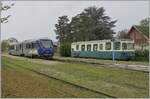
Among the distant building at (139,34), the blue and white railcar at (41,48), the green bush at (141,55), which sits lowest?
the green bush at (141,55)

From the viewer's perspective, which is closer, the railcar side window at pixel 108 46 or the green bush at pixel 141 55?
the railcar side window at pixel 108 46

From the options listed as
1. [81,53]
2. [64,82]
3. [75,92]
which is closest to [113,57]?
[81,53]

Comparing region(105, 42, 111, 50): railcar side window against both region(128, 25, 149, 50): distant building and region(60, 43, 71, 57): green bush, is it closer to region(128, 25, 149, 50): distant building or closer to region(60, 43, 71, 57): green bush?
region(60, 43, 71, 57): green bush

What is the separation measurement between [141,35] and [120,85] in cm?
5133

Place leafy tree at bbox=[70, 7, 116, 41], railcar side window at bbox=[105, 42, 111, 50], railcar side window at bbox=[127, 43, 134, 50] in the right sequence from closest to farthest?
railcar side window at bbox=[105, 42, 111, 50], railcar side window at bbox=[127, 43, 134, 50], leafy tree at bbox=[70, 7, 116, 41]

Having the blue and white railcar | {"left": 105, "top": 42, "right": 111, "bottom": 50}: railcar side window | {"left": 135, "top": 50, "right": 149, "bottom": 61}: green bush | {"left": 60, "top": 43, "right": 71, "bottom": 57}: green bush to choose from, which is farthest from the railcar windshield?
{"left": 135, "top": 50, "right": 149, "bottom": 61}: green bush

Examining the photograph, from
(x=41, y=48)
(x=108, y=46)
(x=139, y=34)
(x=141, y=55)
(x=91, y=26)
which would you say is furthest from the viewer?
(x=91, y=26)

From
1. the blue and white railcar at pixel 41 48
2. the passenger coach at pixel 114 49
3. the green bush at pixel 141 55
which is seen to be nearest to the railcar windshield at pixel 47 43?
the blue and white railcar at pixel 41 48

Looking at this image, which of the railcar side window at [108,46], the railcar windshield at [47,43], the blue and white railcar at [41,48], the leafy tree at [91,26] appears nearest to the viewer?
the railcar side window at [108,46]

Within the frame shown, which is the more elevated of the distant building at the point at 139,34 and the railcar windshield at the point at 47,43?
the distant building at the point at 139,34

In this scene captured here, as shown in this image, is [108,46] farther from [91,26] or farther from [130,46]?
[91,26]

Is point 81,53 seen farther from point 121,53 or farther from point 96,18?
point 96,18

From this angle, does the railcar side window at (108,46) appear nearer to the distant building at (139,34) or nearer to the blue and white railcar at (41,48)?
the blue and white railcar at (41,48)

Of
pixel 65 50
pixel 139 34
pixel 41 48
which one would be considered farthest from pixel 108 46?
pixel 139 34
